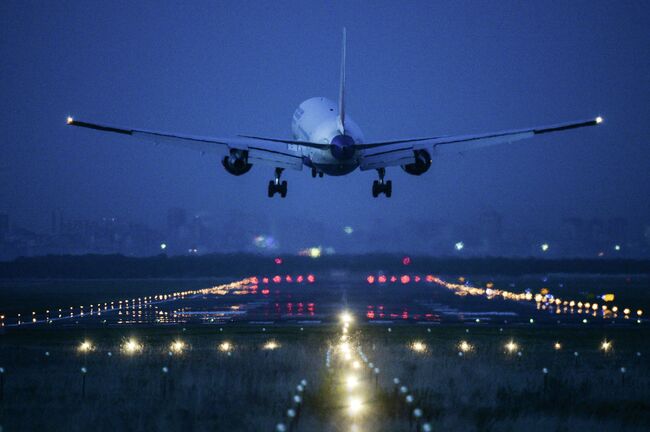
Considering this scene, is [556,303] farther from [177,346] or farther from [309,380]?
[309,380]

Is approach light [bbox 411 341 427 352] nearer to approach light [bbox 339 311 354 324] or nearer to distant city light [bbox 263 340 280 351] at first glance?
distant city light [bbox 263 340 280 351]

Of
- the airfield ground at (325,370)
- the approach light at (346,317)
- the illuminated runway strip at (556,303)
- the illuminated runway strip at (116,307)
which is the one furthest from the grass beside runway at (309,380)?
the illuminated runway strip at (556,303)

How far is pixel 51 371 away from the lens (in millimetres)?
40562

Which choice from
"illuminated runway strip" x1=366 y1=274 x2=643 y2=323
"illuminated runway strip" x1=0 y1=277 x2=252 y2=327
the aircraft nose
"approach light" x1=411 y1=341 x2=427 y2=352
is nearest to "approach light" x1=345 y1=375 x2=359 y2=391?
"approach light" x1=411 y1=341 x2=427 y2=352

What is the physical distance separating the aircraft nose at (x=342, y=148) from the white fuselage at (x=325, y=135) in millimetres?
104

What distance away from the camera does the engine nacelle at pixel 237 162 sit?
5494 centimetres

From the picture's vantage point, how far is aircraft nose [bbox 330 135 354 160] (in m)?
53.6

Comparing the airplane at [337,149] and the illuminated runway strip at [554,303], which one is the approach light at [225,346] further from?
the illuminated runway strip at [554,303]

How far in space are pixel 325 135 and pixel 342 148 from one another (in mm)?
3877

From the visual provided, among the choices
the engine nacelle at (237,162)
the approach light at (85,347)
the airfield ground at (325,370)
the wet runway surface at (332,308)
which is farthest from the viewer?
the wet runway surface at (332,308)

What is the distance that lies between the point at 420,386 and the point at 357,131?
79.9 feet

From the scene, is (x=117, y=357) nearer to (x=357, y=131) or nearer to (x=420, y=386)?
(x=420, y=386)

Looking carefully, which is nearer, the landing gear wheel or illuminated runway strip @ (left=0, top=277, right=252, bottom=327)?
the landing gear wheel

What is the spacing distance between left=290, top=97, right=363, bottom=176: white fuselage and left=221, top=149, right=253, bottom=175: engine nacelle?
4067 mm
